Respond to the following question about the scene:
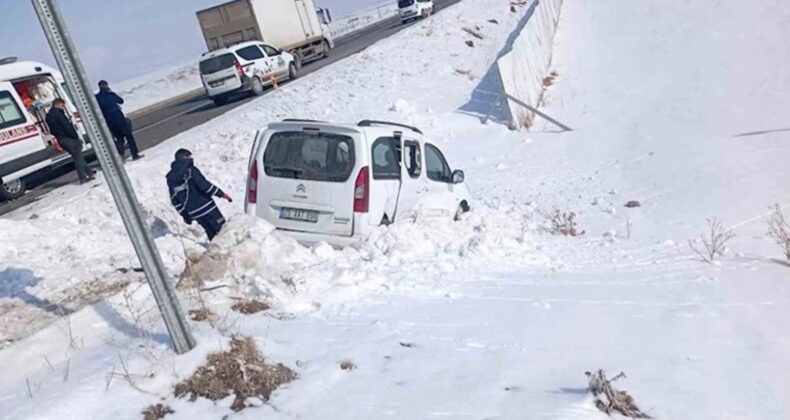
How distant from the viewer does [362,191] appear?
8312mm

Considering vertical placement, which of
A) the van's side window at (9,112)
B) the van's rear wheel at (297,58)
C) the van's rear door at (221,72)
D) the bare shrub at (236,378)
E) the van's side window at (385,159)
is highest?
the van's side window at (9,112)

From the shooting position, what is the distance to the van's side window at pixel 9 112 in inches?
571

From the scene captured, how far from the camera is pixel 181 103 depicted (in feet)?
104

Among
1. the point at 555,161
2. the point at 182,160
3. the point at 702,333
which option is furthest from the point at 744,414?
the point at 555,161

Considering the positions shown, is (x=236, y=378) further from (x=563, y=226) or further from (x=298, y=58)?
(x=298, y=58)

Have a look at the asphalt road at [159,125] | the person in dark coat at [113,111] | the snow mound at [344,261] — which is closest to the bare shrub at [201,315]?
the snow mound at [344,261]

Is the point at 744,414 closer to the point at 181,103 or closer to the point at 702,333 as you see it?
the point at 702,333

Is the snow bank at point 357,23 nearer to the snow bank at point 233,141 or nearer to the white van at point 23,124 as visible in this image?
the snow bank at point 233,141

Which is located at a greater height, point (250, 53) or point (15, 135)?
point (250, 53)

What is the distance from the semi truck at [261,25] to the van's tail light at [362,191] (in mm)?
22564

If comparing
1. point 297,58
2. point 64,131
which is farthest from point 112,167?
point 297,58

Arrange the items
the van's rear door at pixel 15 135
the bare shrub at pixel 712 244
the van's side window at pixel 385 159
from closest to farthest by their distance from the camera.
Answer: the bare shrub at pixel 712 244 < the van's side window at pixel 385 159 < the van's rear door at pixel 15 135

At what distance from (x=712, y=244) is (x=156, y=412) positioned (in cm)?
680

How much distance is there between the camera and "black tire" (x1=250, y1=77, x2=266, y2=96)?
81.7 feet
